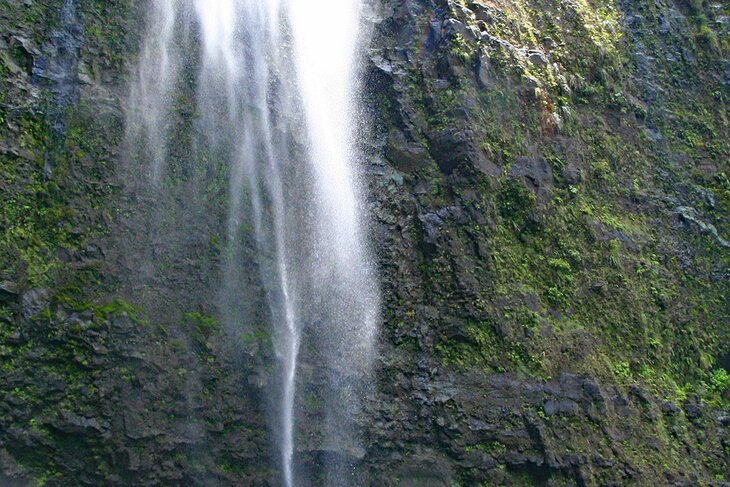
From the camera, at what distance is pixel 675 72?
20.2m

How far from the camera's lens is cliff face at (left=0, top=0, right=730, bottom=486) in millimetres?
12258

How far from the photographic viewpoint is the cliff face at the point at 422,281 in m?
12.3

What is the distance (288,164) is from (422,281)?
3.62 metres

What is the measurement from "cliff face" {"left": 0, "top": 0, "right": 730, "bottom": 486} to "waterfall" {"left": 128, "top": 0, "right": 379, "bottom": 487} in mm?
328

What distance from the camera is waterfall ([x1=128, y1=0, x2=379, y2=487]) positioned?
1377 centimetres

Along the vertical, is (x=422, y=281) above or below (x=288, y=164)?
below

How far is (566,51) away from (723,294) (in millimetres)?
6496

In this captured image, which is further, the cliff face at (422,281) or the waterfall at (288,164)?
the waterfall at (288,164)

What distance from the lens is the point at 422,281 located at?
14.6 metres

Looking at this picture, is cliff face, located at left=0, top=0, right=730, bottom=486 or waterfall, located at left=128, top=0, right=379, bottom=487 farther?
waterfall, located at left=128, top=0, right=379, bottom=487

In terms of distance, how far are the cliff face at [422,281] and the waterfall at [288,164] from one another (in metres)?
0.33

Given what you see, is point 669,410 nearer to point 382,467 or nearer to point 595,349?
point 595,349

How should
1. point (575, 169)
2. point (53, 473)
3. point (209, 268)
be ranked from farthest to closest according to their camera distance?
point (575, 169)
point (209, 268)
point (53, 473)

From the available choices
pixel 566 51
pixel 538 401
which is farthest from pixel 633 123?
pixel 538 401
